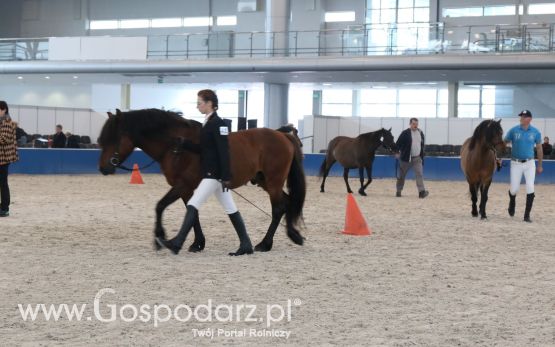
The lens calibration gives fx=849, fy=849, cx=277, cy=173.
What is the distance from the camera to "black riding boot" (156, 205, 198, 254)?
26.7ft

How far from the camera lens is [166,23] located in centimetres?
4244

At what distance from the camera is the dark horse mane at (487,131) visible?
1313 cm

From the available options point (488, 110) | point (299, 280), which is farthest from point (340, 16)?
point (299, 280)

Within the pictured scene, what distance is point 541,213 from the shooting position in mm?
14688

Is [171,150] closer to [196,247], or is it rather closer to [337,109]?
[196,247]

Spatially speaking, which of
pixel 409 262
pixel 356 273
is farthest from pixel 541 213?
pixel 356 273

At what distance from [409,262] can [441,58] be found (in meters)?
21.8

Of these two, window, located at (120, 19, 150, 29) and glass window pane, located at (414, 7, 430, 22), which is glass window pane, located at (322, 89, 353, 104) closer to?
glass window pane, located at (414, 7, 430, 22)

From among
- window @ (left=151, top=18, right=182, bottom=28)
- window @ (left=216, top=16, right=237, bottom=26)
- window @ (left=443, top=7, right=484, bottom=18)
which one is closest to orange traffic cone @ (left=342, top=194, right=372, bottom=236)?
window @ (left=443, top=7, right=484, bottom=18)

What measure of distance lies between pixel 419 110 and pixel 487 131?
26812 millimetres

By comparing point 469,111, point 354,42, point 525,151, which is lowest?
point 525,151

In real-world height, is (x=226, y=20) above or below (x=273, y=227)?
above

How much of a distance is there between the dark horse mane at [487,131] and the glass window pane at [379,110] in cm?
2677

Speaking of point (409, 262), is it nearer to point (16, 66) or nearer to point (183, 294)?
point (183, 294)
